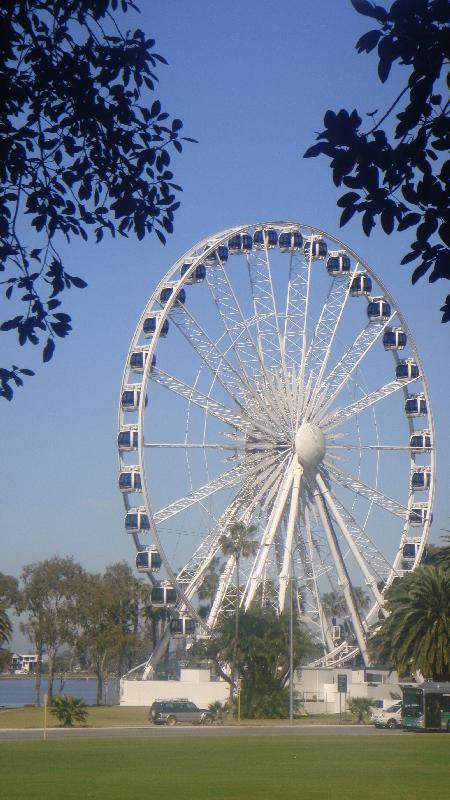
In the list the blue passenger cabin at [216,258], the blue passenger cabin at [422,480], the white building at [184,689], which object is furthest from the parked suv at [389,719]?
the blue passenger cabin at [216,258]

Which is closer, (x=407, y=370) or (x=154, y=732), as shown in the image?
(x=154, y=732)

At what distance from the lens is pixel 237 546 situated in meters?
73.7

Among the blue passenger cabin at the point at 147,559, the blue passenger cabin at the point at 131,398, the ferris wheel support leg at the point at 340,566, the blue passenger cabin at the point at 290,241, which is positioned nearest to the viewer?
the blue passenger cabin at the point at 131,398

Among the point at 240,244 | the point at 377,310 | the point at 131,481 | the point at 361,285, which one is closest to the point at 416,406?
the point at 377,310

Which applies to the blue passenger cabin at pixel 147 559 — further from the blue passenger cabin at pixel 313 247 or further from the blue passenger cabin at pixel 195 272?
A: the blue passenger cabin at pixel 313 247

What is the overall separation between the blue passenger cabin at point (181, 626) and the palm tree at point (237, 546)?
4097 millimetres

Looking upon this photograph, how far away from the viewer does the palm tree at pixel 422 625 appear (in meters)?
72.2

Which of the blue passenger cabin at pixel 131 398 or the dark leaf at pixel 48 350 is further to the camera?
the blue passenger cabin at pixel 131 398

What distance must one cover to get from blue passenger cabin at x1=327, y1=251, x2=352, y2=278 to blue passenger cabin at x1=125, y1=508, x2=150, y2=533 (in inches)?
755

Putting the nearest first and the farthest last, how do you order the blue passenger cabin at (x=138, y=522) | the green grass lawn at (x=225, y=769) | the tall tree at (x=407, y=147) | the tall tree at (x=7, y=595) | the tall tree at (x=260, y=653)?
1. the tall tree at (x=407, y=147)
2. the green grass lawn at (x=225, y=769)
3. the blue passenger cabin at (x=138, y=522)
4. the tall tree at (x=260, y=653)
5. the tall tree at (x=7, y=595)

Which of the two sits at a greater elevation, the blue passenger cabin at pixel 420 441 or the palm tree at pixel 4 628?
the blue passenger cabin at pixel 420 441

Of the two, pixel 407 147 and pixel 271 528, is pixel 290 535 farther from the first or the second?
pixel 407 147

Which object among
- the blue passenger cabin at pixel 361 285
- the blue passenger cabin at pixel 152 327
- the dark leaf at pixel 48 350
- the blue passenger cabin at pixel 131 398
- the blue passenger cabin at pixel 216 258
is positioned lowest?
the dark leaf at pixel 48 350

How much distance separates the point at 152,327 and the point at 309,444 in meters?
10.9
